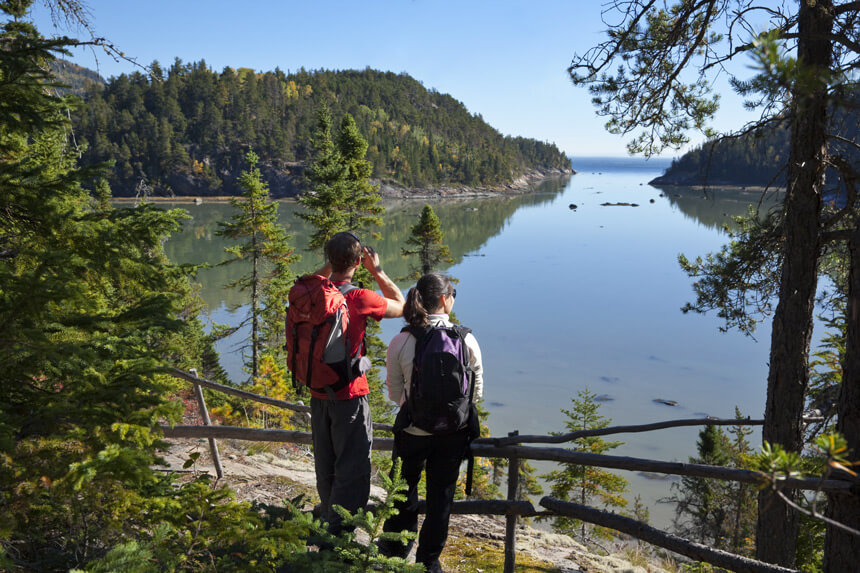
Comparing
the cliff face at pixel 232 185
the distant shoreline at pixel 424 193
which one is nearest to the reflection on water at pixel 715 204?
the distant shoreline at pixel 424 193

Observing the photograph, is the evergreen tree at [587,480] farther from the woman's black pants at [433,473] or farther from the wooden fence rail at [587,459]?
the woman's black pants at [433,473]

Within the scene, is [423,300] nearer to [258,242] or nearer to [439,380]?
[439,380]


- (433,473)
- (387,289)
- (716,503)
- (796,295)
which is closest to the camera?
(433,473)

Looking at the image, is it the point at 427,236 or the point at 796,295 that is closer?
the point at 796,295

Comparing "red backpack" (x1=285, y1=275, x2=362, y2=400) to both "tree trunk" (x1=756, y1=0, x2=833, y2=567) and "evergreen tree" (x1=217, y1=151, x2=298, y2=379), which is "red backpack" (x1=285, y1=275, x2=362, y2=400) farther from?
"evergreen tree" (x1=217, y1=151, x2=298, y2=379)

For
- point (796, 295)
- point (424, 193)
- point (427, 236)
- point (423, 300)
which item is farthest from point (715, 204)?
point (423, 300)

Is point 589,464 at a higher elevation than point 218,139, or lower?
Answer: lower

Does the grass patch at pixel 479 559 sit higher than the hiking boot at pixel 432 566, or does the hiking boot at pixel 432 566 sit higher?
the hiking boot at pixel 432 566

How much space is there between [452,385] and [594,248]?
223 feet

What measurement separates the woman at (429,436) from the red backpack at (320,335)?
298mm

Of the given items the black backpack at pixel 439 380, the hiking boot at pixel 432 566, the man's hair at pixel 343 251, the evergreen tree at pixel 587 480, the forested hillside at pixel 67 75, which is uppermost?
the forested hillside at pixel 67 75

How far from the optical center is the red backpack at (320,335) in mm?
3484

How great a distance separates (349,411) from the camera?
144 inches

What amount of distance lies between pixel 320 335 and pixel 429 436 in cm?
91
